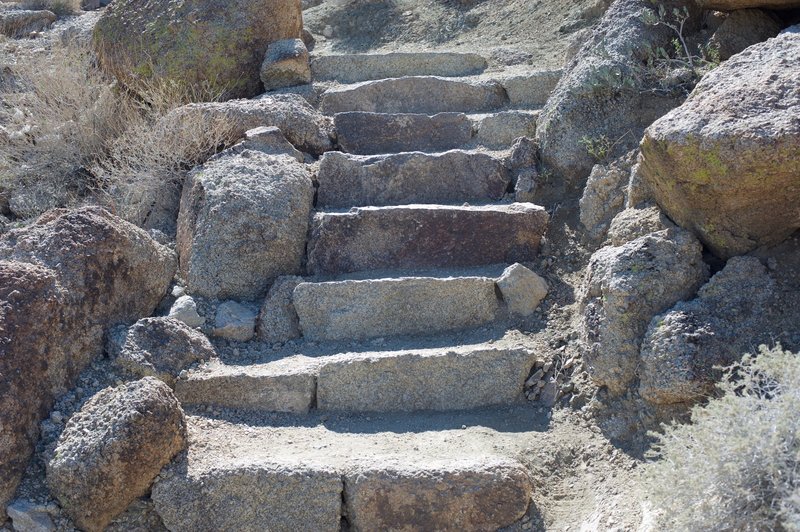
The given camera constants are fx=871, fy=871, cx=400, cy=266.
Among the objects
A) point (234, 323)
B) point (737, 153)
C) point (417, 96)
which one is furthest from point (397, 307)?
point (417, 96)

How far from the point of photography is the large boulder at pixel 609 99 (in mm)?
4328

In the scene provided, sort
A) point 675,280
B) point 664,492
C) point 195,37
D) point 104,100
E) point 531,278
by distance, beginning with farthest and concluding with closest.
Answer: point 195,37
point 104,100
point 531,278
point 675,280
point 664,492

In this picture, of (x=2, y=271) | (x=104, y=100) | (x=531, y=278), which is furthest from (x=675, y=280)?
(x=104, y=100)

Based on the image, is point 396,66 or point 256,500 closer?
point 256,500

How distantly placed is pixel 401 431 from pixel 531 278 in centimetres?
98

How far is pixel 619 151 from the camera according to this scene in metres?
4.22

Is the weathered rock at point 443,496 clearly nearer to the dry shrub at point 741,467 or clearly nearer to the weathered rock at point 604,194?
the dry shrub at point 741,467

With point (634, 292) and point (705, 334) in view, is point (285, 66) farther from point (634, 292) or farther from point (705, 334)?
point (705, 334)

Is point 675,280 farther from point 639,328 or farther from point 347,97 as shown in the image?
point 347,97

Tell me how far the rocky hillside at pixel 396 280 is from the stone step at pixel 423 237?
0.05 ft

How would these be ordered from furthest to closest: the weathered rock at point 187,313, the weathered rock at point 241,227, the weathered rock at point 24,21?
1. the weathered rock at point 24,21
2. the weathered rock at point 241,227
3. the weathered rock at point 187,313

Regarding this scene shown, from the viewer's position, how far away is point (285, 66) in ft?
18.6

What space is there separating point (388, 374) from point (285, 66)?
272 cm

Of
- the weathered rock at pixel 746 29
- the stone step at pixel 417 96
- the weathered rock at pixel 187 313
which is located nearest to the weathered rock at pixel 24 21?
the stone step at pixel 417 96
